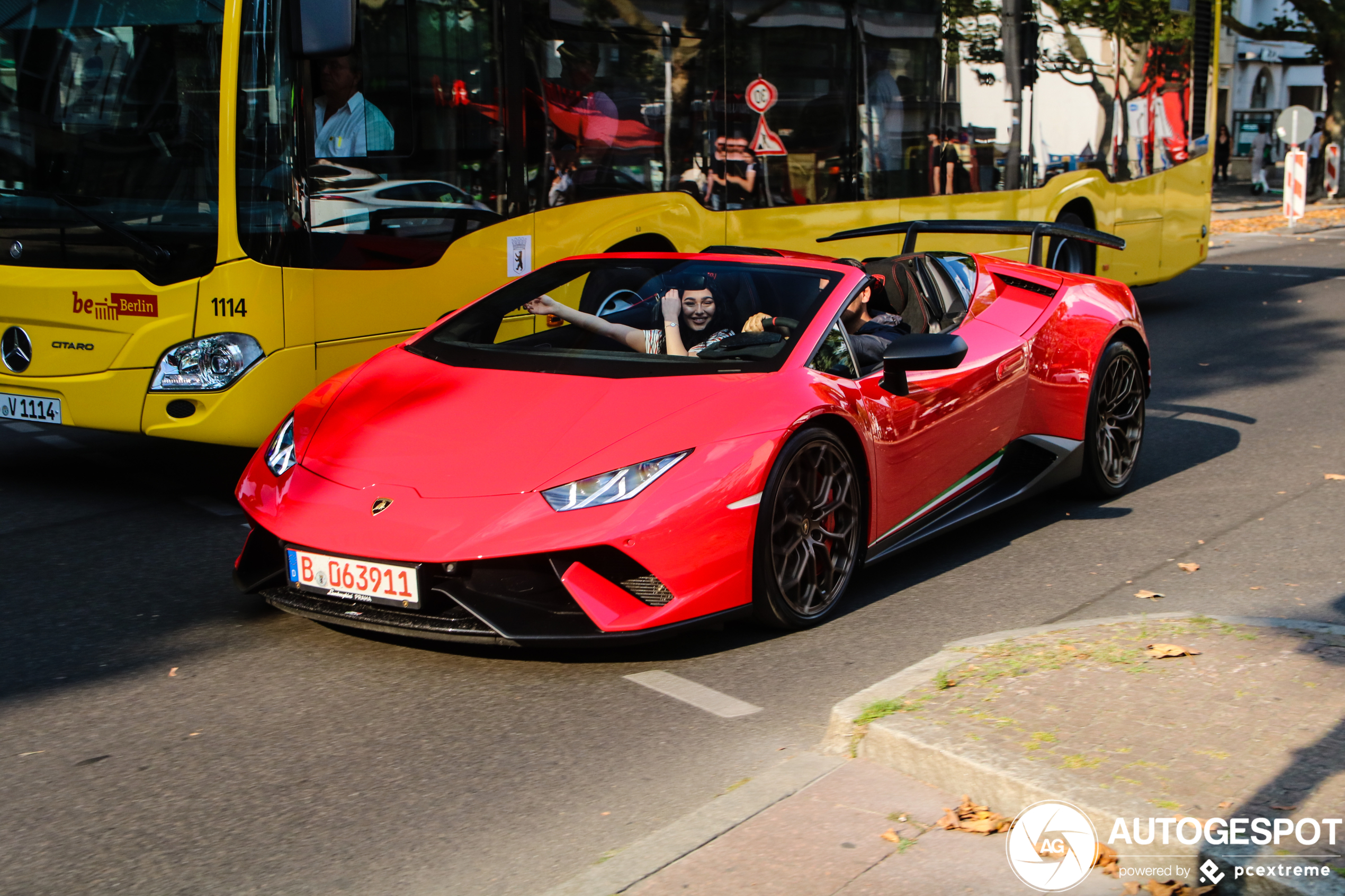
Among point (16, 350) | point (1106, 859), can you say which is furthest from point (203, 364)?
point (1106, 859)

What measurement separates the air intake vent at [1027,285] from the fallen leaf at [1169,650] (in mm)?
2595

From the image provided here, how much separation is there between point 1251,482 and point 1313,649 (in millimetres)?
3186

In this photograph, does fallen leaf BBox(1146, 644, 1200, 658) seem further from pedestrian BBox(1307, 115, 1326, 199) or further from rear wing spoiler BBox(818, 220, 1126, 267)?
pedestrian BBox(1307, 115, 1326, 199)

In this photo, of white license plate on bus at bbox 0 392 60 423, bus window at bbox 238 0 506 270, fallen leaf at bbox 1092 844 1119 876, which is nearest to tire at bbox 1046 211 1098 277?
bus window at bbox 238 0 506 270

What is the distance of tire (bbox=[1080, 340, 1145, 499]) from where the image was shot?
6.61 metres

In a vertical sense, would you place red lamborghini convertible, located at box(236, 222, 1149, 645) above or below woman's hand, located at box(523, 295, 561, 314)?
below

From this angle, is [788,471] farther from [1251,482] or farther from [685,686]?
[1251,482]

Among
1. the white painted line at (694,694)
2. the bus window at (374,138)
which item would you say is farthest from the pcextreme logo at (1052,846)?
the bus window at (374,138)

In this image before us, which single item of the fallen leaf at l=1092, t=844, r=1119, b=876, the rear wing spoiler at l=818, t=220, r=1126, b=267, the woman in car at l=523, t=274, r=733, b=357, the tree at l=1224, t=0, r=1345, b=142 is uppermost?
the tree at l=1224, t=0, r=1345, b=142

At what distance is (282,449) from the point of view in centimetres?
487

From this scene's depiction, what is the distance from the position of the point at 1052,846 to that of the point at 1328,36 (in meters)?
35.4

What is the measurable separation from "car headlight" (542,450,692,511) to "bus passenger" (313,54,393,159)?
316cm

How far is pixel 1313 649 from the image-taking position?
4246 mm

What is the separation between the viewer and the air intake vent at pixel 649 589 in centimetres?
425
